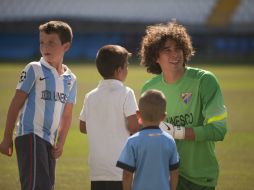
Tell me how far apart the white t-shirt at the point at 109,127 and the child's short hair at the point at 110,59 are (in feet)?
0.30

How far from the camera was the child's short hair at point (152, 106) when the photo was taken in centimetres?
464

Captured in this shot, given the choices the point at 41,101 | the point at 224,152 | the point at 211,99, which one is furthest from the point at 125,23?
the point at 211,99

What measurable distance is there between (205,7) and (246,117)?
34773 millimetres

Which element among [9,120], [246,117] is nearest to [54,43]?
[9,120]

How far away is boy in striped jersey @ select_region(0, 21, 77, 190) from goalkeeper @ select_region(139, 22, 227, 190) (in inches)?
29.4

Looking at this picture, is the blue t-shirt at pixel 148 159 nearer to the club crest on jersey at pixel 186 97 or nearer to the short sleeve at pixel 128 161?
the short sleeve at pixel 128 161

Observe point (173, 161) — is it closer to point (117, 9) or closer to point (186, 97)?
point (186, 97)

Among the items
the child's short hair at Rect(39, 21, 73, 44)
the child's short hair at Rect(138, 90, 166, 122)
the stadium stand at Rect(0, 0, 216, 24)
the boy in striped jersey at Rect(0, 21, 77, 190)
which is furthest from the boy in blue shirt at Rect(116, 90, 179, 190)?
the stadium stand at Rect(0, 0, 216, 24)

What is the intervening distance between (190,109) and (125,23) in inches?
1494

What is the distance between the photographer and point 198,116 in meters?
5.58

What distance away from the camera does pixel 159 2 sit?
166ft

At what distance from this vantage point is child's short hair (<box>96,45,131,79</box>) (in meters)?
5.32

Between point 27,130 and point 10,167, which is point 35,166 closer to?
point 27,130

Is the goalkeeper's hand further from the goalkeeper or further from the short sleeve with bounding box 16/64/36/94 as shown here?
the short sleeve with bounding box 16/64/36/94
